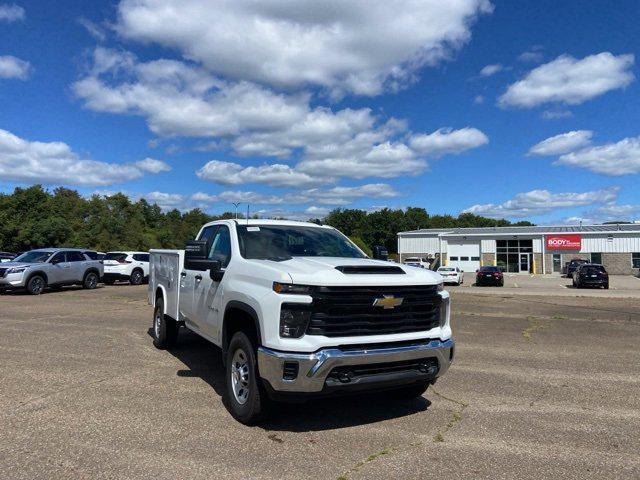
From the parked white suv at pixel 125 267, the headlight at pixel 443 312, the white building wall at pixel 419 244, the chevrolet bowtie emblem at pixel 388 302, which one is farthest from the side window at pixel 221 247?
the white building wall at pixel 419 244

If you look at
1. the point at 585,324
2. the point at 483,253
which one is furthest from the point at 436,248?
the point at 585,324

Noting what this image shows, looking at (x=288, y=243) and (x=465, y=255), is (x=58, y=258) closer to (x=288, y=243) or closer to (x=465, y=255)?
(x=288, y=243)

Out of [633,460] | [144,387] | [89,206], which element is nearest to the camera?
[633,460]

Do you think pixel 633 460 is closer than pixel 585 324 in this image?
Yes

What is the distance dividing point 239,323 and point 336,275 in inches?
52.6

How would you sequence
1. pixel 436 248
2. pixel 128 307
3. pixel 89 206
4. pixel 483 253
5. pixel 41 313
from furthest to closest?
1. pixel 89 206
2. pixel 436 248
3. pixel 483 253
4. pixel 128 307
5. pixel 41 313

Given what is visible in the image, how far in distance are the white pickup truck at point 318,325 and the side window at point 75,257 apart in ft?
59.2

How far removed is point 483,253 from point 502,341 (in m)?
51.2

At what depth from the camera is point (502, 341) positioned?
9578 mm

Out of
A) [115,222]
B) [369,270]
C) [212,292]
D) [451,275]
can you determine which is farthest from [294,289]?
[115,222]

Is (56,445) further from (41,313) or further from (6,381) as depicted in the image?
(41,313)

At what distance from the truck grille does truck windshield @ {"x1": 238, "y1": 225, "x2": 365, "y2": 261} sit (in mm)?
1122

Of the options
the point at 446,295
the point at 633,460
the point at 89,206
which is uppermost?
the point at 89,206

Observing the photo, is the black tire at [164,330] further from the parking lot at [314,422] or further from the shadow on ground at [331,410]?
the shadow on ground at [331,410]
